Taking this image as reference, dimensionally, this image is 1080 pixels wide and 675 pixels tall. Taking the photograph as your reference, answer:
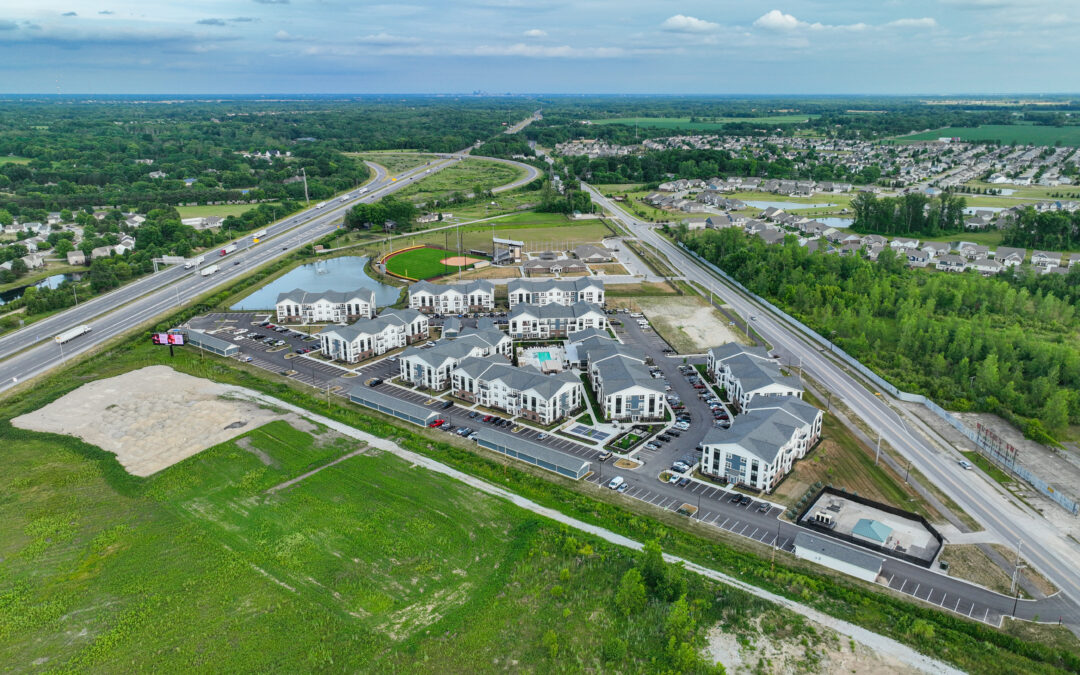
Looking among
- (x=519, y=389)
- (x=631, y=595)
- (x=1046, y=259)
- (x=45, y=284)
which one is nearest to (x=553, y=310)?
(x=519, y=389)

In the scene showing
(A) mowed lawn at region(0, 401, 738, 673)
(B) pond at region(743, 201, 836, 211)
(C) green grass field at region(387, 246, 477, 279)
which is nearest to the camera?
(A) mowed lawn at region(0, 401, 738, 673)

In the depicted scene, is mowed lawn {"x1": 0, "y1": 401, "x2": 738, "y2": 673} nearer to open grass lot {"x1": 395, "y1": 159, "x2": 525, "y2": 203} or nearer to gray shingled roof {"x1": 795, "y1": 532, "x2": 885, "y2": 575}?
gray shingled roof {"x1": 795, "y1": 532, "x2": 885, "y2": 575}

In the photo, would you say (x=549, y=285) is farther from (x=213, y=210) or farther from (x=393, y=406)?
(x=213, y=210)

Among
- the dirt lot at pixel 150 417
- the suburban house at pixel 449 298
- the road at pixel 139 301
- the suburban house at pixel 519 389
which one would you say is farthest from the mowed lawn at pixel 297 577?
the suburban house at pixel 449 298

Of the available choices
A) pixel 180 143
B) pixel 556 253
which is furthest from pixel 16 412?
pixel 180 143

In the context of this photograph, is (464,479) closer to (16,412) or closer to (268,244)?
(16,412)

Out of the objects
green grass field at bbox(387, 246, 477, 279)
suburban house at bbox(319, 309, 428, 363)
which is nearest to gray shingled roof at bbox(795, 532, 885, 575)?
suburban house at bbox(319, 309, 428, 363)

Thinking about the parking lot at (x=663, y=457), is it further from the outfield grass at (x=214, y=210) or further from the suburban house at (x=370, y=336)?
the outfield grass at (x=214, y=210)
